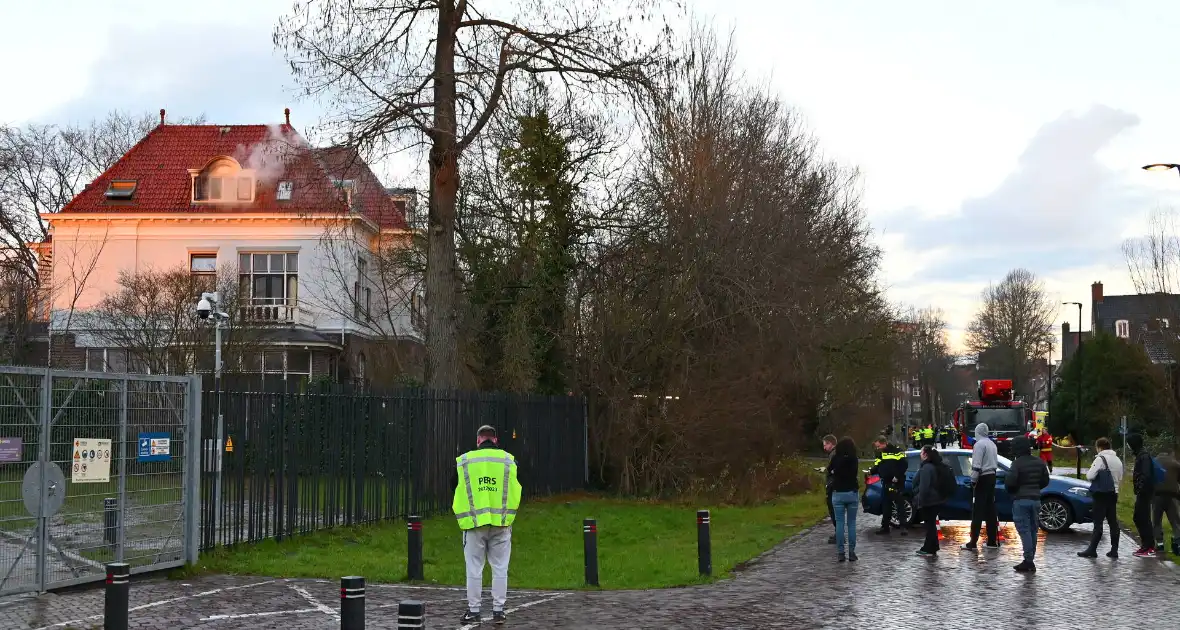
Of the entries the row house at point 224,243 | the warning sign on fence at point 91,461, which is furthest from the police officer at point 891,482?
the row house at point 224,243

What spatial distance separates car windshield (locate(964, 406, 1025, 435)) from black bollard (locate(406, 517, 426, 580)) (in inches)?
1235

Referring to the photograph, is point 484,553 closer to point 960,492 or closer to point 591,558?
point 591,558

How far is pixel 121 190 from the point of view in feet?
151

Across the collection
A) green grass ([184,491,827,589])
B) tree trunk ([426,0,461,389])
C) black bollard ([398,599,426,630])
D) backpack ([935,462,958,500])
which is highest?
tree trunk ([426,0,461,389])

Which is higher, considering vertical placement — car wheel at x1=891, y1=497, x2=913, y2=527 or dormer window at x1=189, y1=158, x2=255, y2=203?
dormer window at x1=189, y1=158, x2=255, y2=203

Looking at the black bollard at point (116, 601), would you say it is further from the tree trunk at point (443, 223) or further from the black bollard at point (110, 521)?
the tree trunk at point (443, 223)

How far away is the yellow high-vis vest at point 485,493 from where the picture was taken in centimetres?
1130

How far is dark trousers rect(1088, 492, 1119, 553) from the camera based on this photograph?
16.8 meters

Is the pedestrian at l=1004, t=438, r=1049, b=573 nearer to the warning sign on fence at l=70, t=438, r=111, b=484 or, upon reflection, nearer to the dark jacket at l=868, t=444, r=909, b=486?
the dark jacket at l=868, t=444, r=909, b=486

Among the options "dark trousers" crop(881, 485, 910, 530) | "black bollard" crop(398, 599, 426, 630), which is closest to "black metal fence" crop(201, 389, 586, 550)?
"black bollard" crop(398, 599, 426, 630)

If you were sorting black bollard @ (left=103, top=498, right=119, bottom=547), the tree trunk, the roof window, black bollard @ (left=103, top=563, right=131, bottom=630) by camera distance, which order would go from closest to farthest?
black bollard @ (left=103, top=563, right=131, bottom=630), black bollard @ (left=103, top=498, right=119, bottom=547), the tree trunk, the roof window

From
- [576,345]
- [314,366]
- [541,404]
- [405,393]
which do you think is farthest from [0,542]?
[314,366]

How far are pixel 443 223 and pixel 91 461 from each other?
1205cm

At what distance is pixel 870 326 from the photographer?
42000 millimetres
